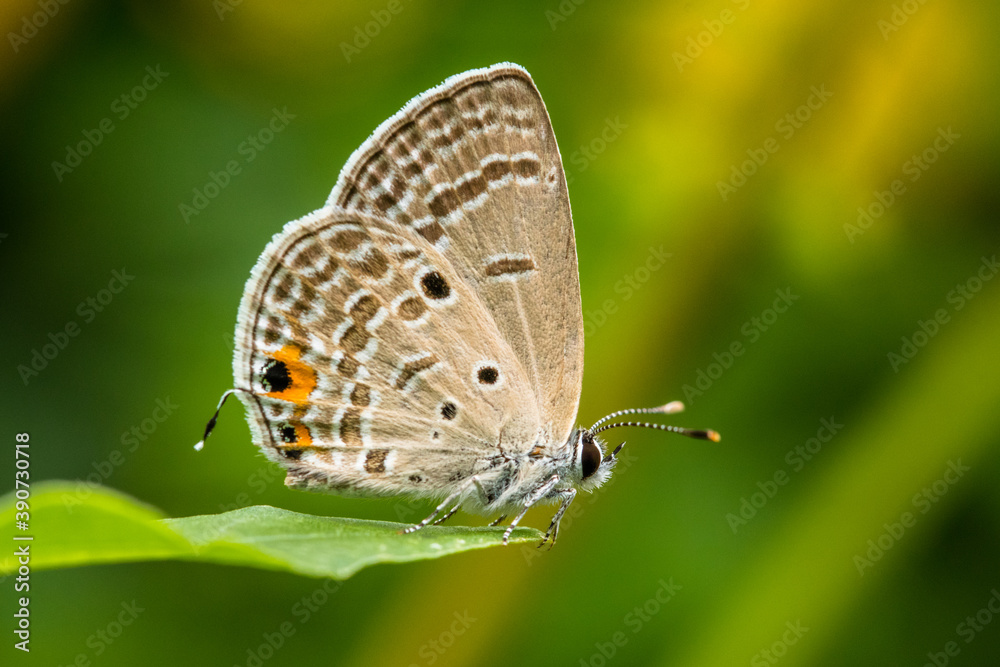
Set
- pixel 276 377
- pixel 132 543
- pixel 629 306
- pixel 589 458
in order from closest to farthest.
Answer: pixel 132 543
pixel 276 377
pixel 589 458
pixel 629 306

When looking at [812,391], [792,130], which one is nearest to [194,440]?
[812,391]

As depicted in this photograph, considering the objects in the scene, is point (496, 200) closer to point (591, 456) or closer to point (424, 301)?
point (424, 301)

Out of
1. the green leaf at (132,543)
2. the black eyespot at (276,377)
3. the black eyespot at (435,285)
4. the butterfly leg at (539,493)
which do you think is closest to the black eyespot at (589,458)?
the butterfly leg at (539,493)

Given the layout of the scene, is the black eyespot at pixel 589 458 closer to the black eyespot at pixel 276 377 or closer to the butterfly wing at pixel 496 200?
the butterfly wing at pixel 496 200

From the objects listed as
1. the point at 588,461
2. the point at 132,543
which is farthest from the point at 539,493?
the point at 132,543

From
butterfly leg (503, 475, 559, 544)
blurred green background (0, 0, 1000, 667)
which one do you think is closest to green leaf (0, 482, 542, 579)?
butterfly leg (503, 475, 559, 544)
